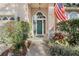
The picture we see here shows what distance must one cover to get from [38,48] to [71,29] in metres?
0.75

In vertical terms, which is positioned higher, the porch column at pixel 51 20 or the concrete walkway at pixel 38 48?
the porch column at pixel 51 20

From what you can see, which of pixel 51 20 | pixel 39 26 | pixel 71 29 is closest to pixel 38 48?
pixel 39 26

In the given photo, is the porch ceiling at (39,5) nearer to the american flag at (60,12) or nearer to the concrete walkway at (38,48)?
the american flag at (60,12)

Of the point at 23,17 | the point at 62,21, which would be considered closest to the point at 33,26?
the point at 23,17

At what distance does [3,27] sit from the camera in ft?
15.7

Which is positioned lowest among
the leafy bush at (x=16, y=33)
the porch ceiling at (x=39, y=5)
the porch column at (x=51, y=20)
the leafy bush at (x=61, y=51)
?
the leafy bush at (x=61, y=51)

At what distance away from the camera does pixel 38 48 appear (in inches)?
188

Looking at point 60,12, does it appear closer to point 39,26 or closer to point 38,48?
point 39,26

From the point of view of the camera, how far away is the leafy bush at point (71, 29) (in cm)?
471

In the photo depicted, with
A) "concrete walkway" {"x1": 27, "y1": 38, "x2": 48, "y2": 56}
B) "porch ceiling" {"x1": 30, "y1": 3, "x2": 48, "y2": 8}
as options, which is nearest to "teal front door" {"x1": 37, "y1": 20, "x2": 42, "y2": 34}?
"concrete walkway" {"x1": 27, "y1": 38, "x2": 48, "y2": 56}

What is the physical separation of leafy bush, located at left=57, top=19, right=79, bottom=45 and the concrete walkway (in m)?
0.45

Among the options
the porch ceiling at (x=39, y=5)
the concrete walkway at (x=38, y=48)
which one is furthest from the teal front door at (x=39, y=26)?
the porch ceiling at (x=39, y=5)

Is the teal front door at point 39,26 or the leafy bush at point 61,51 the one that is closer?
the leafy bush at point 61,51

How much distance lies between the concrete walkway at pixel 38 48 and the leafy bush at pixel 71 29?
17.6 inches
